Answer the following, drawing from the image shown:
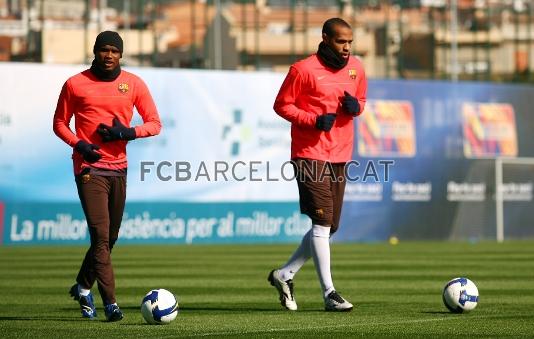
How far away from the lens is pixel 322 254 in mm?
10992

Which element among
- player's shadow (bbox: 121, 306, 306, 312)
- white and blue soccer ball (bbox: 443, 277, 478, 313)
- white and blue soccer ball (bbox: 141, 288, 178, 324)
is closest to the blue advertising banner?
player's shadow (bbox: 121, 306, 306, 312)

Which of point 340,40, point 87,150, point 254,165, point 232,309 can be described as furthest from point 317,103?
point 254,165

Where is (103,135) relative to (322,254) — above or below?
above

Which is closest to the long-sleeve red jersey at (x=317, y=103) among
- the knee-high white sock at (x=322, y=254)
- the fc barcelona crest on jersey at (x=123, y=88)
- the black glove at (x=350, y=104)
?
the black glove at (x=350, y=104)

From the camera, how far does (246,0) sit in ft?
105

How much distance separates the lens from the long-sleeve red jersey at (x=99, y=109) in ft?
33.8

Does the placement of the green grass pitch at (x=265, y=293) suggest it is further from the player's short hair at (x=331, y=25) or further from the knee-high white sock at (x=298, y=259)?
the player's short hair at (x=331, y=25)

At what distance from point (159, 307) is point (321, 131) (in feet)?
7.69

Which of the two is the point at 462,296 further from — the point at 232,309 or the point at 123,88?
the point at 123,88

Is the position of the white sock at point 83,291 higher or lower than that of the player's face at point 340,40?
lower

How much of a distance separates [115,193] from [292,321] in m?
1.72

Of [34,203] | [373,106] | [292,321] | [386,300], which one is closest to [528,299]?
[386,300]

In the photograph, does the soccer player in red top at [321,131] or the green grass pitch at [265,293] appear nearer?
the green grass pitch at [265,293]

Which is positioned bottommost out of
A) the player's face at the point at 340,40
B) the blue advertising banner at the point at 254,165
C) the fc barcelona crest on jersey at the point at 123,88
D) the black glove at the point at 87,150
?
the blue advertising banner at the point at 254,165
